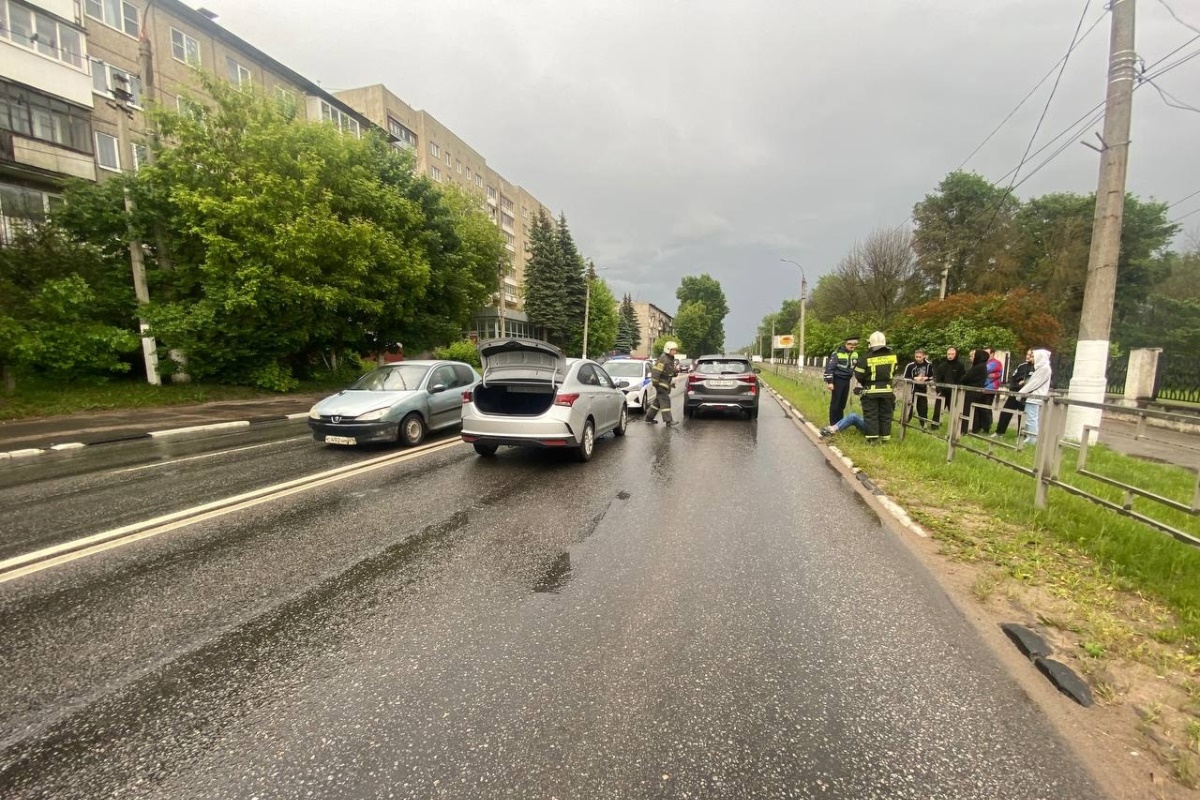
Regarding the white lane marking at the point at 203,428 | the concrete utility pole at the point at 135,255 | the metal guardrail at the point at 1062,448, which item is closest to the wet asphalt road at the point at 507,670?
the metal guardrail at the point at 1062,448

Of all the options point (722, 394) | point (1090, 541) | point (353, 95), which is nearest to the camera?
point (1090, 541)

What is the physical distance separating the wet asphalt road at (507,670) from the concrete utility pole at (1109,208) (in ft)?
20.2

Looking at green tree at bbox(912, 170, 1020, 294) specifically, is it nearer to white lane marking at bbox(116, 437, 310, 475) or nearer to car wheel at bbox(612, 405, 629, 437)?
car wheel at bbox(612, 405, 629, 437)

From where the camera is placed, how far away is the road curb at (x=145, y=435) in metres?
8.54

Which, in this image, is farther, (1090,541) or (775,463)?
(775,463)

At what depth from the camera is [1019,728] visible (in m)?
2.26

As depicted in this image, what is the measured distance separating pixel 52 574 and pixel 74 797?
9.31 feet

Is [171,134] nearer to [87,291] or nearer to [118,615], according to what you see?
[87,291]

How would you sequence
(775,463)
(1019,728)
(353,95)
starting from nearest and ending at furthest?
(1019,728), (775,463), (353,95)

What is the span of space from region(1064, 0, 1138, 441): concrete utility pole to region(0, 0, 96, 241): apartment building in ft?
88.1

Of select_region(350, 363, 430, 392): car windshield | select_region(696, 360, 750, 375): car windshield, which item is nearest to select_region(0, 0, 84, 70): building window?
select_region(350, 363, 430, 392): car windshield

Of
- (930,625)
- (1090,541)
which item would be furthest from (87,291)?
(1090,541)

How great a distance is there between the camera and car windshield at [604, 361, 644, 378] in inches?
562

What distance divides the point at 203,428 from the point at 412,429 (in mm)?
5975
